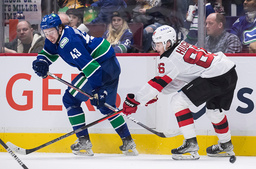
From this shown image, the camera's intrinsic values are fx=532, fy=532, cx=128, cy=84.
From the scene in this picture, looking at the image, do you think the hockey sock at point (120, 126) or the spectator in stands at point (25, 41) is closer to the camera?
the hockey sock at point (120, 126)

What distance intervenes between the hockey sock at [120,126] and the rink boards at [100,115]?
176 millimetres

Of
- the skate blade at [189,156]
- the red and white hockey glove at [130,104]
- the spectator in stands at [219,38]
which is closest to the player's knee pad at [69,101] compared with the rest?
the red and white hockey glove at [130,104]

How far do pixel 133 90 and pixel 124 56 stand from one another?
0.96ft

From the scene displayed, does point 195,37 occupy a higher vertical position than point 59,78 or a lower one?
higher

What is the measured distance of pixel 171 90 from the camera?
416 cm

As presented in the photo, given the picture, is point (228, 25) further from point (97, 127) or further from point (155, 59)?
point (97, 127)

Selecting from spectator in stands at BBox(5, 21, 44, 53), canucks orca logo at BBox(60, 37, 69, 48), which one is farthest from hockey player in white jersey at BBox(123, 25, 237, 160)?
spectator in stands at BBox(5, 21, 44, 53)

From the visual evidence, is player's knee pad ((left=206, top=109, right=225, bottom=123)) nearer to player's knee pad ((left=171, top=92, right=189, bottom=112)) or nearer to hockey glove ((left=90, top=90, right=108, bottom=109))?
player's knee pad ((left=171, top=92, right=189, bottom=112))

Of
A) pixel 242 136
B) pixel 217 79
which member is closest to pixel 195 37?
pixel 217 79

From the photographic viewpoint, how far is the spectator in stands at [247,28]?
14.2ft

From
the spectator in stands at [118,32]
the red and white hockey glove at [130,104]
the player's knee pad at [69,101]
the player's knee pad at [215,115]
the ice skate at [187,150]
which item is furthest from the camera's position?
the spectator in stands at [118,32]

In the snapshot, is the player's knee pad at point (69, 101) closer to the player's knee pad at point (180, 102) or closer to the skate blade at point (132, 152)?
the skate blade at point (132, 152)

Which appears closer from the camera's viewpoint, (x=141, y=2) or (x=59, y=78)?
(x=59, y=78)

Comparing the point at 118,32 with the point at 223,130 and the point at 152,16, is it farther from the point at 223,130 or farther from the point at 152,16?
the point at 223,130
